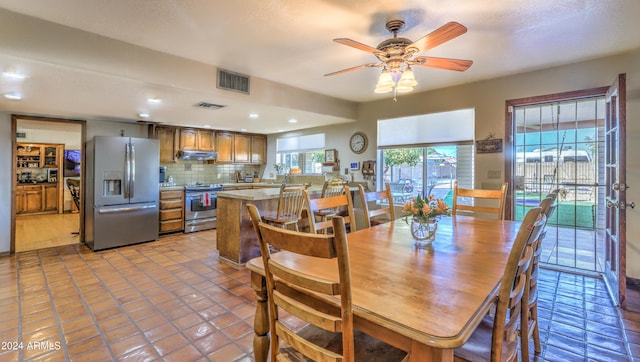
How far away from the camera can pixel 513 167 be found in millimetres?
3672

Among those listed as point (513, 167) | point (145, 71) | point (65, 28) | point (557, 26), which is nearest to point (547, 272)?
point (513, 167)

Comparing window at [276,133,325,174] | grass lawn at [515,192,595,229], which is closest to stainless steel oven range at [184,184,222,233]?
window at [276,133,325,174]

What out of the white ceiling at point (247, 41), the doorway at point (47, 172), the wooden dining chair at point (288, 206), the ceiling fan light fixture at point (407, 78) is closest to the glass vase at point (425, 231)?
the ceiling fan light fixture at point (407, 78)

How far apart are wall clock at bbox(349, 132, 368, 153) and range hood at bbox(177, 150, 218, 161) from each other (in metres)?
3.00

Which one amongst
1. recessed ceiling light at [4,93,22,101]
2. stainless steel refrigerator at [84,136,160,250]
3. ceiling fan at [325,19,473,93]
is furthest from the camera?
stainless steel refrigerator at [84,136,160,250]

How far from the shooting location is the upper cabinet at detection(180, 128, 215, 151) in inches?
232

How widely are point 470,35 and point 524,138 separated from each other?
1.90m

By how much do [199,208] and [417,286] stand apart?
17.0ft

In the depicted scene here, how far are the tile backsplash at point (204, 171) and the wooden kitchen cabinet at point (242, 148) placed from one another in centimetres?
42

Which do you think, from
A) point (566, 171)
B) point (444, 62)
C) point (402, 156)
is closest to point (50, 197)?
point (402, 156)

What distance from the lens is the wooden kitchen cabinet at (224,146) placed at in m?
6.42

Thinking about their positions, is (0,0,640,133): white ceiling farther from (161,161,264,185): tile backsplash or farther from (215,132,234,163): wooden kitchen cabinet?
(215,132,234,163): wooden kitchen cabinet

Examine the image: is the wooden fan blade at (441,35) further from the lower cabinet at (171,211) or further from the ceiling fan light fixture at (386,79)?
the lower cabinet at (171,211)

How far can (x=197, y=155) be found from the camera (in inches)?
237
